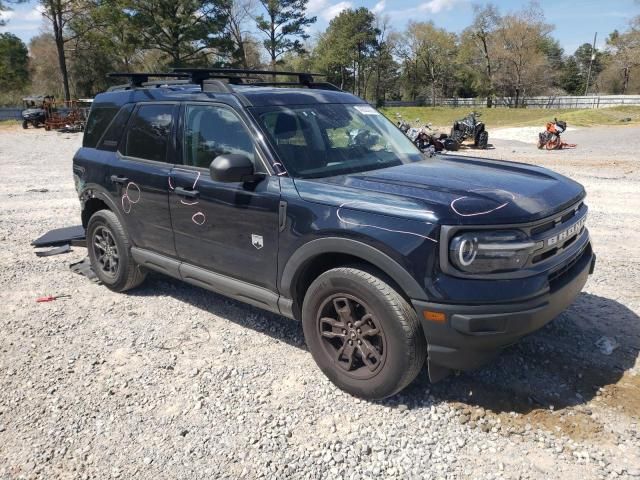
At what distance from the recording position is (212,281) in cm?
404

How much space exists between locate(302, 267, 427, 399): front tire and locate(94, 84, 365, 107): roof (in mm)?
1497

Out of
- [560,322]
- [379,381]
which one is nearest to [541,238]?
[379,381]

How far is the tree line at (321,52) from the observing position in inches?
1711

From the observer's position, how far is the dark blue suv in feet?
9.27

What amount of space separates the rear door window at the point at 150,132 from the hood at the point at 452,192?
157 centimetres

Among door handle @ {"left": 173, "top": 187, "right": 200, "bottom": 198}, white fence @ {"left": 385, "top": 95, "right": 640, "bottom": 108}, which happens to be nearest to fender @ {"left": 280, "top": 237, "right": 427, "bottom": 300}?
door handle @ {"left": 173, "top": 187, "right": 200, "bottom": 198}

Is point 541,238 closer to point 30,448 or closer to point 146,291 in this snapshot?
point 30,448

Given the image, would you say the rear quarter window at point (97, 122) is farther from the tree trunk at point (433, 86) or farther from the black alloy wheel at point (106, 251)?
the tree trunk at point (433, 86)

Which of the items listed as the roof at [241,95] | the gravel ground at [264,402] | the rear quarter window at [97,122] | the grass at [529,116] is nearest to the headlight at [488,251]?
the gravel ground at [264,402]

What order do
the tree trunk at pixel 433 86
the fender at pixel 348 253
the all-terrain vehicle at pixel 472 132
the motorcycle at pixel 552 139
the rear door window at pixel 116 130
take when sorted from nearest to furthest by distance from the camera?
the fender at pixel 348 253
the rear door window at pixel 116 130
the motorcycle at pixel 552 139
the all-terrain vehicle at pixel 472 132
the tree trunk at pixel 433 86

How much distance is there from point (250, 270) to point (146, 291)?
2.00m

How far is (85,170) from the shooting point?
523cm

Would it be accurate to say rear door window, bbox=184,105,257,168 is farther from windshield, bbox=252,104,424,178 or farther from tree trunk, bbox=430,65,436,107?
tree trunk, bbox=430,65,436,107

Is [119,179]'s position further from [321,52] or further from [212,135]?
[321,52]
